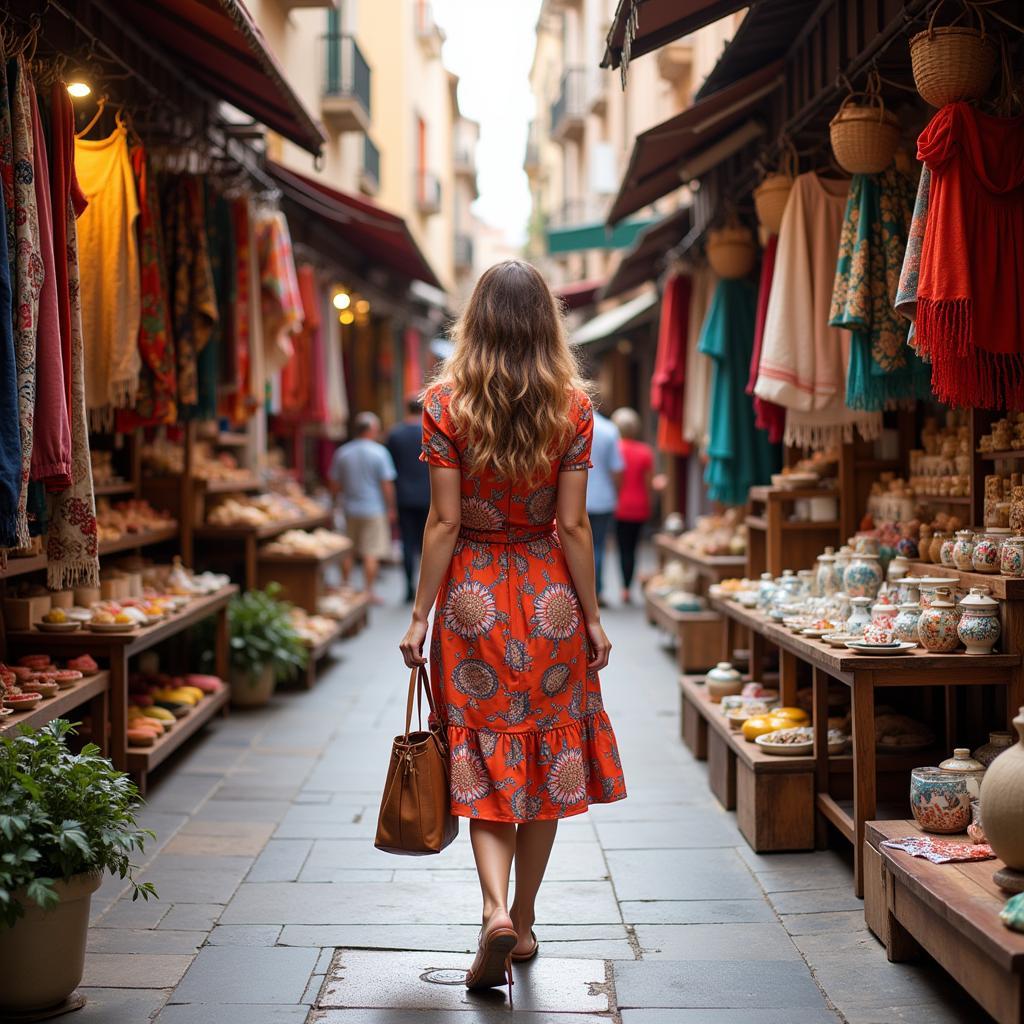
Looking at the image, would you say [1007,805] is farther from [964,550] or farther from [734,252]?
[734,252]

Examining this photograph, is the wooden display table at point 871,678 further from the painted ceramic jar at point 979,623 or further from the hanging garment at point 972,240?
the hanging garment at point 972,240

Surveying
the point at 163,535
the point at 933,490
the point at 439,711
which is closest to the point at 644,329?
the point at 163,535

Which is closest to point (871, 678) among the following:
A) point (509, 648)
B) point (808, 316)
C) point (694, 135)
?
point (509, 648)

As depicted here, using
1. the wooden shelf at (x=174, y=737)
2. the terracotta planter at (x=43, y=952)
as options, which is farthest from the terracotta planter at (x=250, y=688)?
Answer: the terracotta planter at (x=43, y=952)

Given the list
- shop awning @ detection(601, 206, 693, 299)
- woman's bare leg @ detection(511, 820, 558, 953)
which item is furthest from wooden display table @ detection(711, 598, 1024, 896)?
shop awning @ detection(601, 206, 693, 299)

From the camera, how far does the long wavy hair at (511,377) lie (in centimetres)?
364

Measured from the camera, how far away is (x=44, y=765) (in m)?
3.46

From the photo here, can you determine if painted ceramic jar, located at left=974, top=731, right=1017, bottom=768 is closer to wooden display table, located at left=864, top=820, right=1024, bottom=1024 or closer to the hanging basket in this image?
wooden display table, located at left=864, top=820, right=1024, bottom=1024

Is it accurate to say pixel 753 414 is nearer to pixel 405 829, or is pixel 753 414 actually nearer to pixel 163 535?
pixel 163 535

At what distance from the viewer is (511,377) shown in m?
3.66

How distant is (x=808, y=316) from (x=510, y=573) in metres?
2.79

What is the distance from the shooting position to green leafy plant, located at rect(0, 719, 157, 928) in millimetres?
3146

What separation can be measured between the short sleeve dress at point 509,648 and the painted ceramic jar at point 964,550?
150 centimetres

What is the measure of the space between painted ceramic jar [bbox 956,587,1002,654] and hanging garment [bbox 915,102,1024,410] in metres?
0.72
